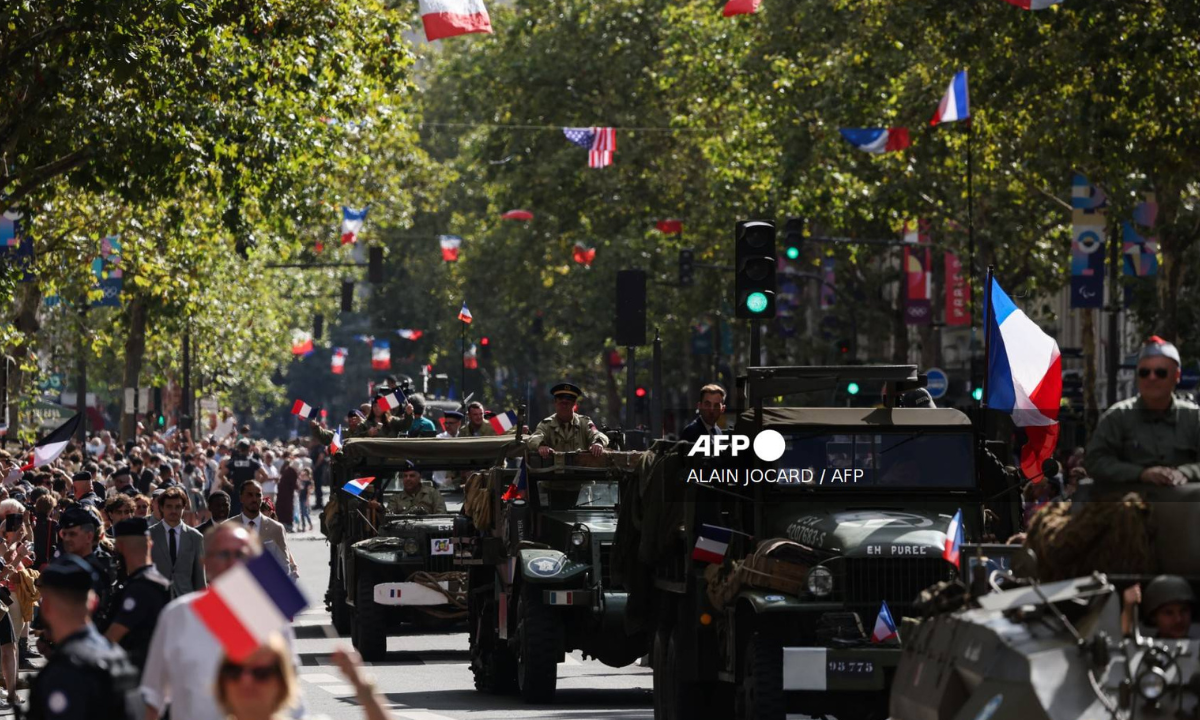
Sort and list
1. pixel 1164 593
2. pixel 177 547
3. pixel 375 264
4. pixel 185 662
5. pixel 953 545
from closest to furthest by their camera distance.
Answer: pixel 185 662 < pixel 1164 593 < pixel 953 545 < pixel 177 547 < pixel 375 264

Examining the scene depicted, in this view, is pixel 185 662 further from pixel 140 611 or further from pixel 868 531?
pixel 868 531

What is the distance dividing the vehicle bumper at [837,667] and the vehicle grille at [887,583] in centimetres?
40

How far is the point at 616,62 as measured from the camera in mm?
69562

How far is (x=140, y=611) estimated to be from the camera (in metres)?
10.3

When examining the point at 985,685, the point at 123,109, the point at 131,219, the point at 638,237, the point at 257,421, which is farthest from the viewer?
the point at 257,421

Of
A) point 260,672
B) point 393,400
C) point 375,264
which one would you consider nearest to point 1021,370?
point 260,672

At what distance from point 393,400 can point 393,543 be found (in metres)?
6.12

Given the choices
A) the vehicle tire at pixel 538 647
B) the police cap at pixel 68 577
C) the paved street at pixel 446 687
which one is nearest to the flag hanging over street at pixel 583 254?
the paved street at pixel 446 687

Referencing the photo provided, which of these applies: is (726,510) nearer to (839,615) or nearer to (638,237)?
(839,615)

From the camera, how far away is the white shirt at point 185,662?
809cm

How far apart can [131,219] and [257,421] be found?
138688mm

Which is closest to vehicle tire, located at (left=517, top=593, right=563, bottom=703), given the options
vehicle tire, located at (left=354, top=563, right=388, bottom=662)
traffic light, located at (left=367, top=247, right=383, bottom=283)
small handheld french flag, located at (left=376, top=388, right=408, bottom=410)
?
vehicle tire, located at (left=354, top=563, right=388, bottom=662)

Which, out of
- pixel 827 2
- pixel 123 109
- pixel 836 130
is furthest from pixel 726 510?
pixel 827 2

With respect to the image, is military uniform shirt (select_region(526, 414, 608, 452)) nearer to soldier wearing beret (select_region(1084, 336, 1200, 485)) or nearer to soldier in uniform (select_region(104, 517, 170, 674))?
soldier in uniform (select_region(104, 517, 170, 674))
